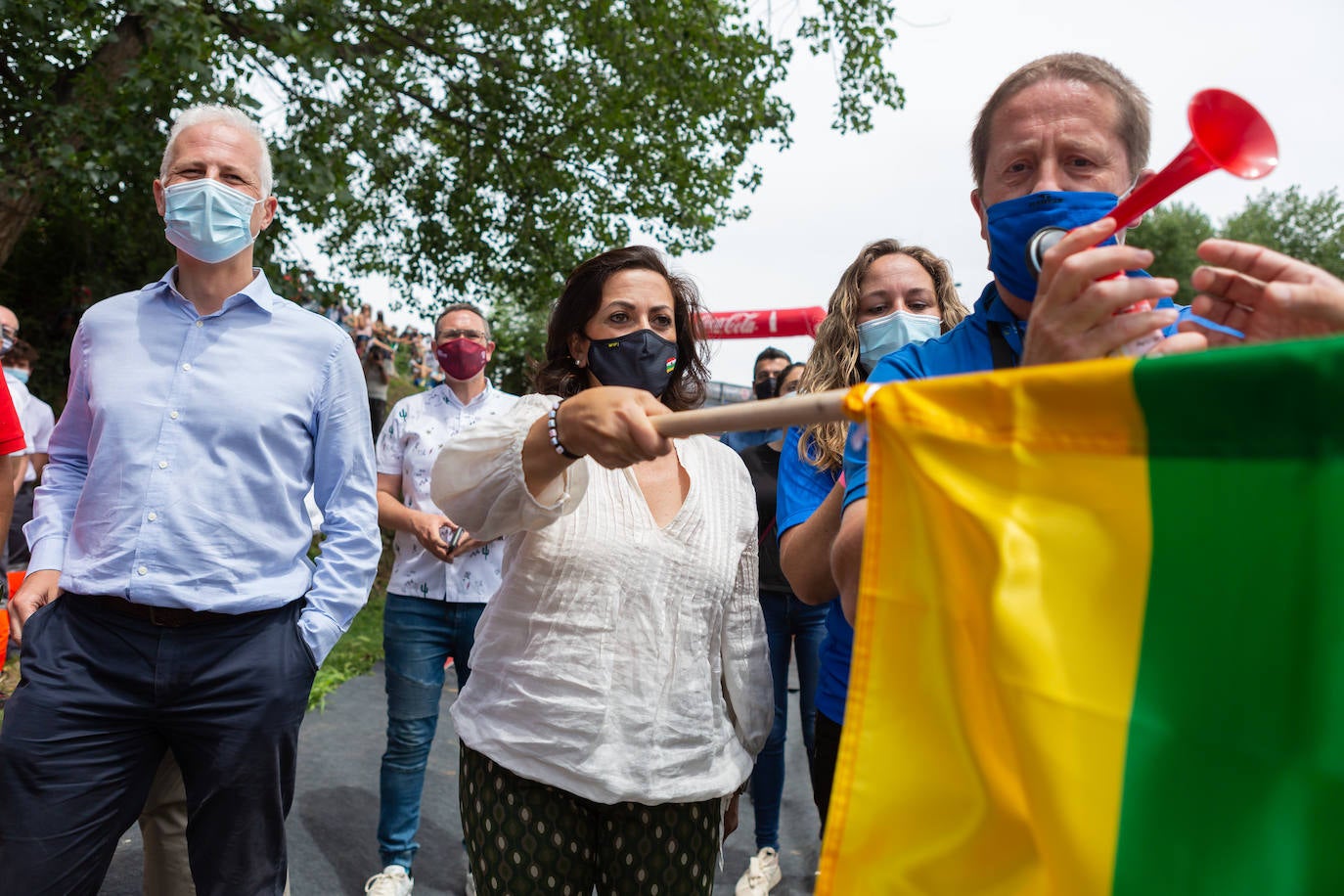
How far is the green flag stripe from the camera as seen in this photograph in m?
0.91

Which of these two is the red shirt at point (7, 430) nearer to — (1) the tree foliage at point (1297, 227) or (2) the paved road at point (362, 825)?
(2) the paved road at point (362, 825)

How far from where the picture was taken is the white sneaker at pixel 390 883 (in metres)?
3.89

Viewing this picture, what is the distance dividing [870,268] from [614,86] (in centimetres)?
845

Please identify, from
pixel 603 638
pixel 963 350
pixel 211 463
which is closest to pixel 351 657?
pixel 211 463

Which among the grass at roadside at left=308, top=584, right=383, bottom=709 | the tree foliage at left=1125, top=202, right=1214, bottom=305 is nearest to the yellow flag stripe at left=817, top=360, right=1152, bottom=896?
the grass at roadside at left=308, top=584, right=383, bottom=709

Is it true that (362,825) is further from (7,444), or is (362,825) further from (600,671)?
(600,671)

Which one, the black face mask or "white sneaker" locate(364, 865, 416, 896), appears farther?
"white sneaker" locate(364, 865, 416, 896)

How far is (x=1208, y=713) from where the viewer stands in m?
0.98

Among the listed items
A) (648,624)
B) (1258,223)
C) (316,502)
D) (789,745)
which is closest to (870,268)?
(648,624)

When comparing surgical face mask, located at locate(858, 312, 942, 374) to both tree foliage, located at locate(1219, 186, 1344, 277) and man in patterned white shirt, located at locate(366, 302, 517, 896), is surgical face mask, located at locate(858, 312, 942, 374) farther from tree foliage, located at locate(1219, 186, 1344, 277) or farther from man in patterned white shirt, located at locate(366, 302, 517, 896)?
tree foliage, located at locate(1219, 186, 1344, 277)

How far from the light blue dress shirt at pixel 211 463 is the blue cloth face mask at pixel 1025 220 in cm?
188

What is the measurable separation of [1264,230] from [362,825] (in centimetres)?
4117

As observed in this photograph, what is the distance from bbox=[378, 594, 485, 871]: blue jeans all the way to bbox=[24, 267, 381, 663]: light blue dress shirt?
1234mm

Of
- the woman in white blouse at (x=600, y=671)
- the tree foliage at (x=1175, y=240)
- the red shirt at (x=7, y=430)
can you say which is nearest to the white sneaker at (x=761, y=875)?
the woman in white blouse at (x=600, y=671)
